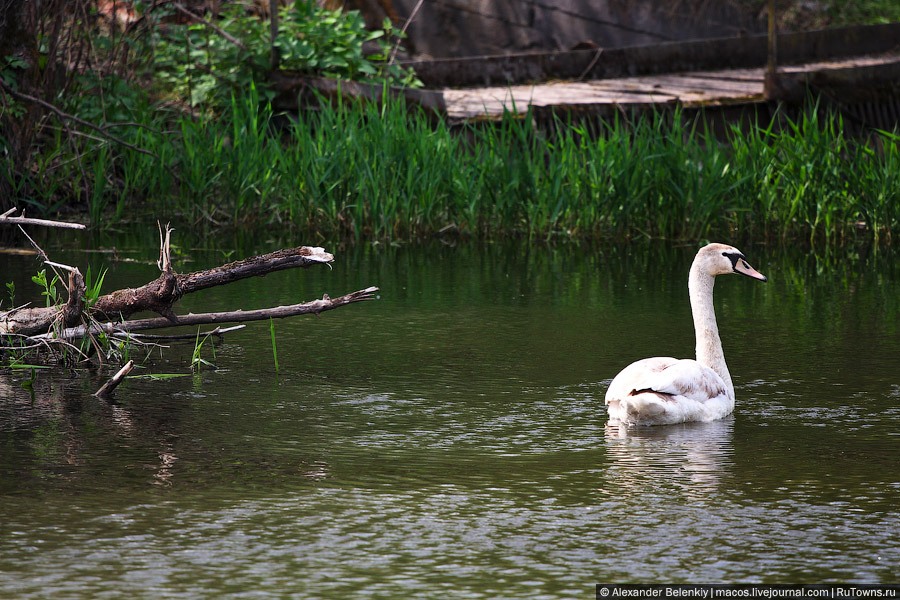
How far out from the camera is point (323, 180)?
1115 cm

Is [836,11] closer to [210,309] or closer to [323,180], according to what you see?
[323,180]

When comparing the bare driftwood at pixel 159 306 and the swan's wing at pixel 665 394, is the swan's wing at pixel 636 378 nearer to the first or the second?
the swan's wing at pixel 665 394

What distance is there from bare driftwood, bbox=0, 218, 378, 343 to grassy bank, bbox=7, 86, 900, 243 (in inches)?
177

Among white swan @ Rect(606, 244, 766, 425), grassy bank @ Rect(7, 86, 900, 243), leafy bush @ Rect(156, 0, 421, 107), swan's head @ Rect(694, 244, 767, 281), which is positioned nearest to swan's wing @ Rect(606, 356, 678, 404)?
white swan @ Rect(606, 244, 766, 425)

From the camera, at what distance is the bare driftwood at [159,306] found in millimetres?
6258

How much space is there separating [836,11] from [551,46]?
613cm

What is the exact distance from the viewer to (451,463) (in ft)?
16.4

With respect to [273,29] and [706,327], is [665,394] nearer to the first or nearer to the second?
[706,327]

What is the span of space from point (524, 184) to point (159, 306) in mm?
5336

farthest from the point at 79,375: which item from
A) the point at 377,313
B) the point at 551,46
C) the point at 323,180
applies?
the point at 551,46

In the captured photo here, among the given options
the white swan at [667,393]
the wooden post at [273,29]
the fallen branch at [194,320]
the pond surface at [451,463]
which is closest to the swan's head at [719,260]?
the pond surface at [451,463]

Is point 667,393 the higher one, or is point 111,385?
point 111,385

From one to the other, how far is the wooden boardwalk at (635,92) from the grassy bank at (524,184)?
2.25 metres

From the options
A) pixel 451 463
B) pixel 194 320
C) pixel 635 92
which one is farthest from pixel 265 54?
pixel 451 463
